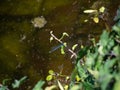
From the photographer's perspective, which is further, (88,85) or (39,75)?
(39,75)

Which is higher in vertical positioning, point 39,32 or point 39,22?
point 39,22

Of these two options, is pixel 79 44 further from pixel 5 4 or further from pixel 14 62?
pixel 5 4

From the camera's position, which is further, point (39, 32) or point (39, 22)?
point (39, 22)

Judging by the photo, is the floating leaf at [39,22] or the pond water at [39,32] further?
the floating leaf at [39,22]

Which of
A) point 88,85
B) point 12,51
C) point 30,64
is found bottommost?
point 88,85

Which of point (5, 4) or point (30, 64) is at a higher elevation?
point (5, 4)

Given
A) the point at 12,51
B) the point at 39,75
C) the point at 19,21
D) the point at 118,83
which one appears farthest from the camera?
the point at 19,21

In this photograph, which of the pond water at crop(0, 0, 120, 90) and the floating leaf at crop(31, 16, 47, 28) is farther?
the floating leaf at crop(31, 16, 47, 28)

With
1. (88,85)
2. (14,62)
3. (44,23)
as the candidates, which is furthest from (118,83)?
(44,23)
